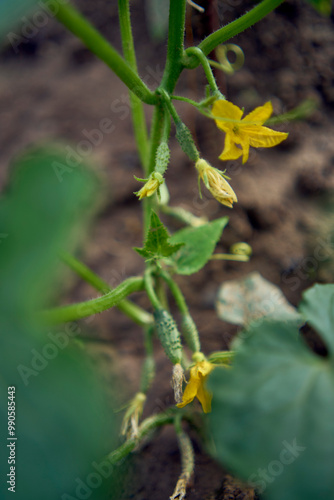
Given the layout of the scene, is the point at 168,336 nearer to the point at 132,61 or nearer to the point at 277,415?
the point at 277,415

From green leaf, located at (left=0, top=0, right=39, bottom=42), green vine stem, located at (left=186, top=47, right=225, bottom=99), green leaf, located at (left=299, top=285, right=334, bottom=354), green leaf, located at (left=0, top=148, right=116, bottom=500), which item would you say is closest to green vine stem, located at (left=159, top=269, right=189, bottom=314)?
green leaf, located at (left=299, top=285, right=334, bottom=354)

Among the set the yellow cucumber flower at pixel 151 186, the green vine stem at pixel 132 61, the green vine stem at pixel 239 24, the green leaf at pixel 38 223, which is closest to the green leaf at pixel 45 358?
the green leaf at pixel 38 223

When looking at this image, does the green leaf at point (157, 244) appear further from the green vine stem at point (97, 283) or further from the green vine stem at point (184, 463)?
the green vine stem at point (184, 463)

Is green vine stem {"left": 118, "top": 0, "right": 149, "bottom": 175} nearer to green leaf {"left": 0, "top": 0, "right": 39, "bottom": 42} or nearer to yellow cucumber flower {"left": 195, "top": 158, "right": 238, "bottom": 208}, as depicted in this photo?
yellow cucumber flower {"left": 195, "top": 158, "right": 238, "bottom": 208}

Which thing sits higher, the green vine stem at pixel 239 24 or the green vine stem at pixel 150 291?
the green vine stem at pixel 239 24

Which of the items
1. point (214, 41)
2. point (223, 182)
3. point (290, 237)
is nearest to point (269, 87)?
point (290, 237)

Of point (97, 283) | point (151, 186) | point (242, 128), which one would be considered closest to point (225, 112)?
point (242, 128)
